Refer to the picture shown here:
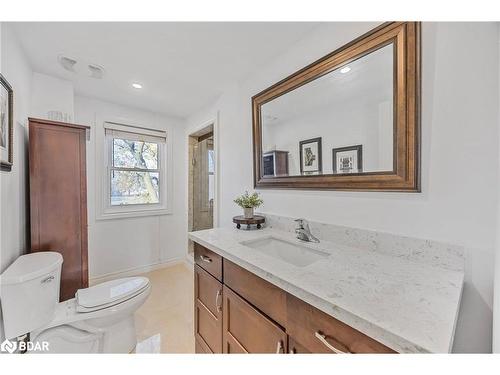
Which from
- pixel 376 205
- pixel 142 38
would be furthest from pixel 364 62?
pixel 142 38

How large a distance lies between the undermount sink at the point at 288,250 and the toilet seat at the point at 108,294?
95 cm

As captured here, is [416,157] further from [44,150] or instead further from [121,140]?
[121,140]

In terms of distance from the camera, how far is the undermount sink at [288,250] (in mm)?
1163

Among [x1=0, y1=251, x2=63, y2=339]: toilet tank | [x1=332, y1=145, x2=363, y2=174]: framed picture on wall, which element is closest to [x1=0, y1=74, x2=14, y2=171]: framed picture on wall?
[x1=0, y1=251, x2=63, y2=339]: toilet tank

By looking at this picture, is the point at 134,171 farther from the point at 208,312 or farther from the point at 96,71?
the point at 208,312

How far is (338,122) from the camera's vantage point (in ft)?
3.91

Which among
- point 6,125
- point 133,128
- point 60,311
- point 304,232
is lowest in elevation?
point 60,311

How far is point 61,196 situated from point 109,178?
3.12ft

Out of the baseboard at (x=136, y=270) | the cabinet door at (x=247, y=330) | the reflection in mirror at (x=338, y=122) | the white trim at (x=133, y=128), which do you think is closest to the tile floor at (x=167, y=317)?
the baseboard at (x=136, y=270)

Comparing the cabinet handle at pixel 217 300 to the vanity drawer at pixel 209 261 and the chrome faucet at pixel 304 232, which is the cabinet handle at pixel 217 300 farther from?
the chrome faucet at pixel 304 232

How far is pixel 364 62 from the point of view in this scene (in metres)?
1.07

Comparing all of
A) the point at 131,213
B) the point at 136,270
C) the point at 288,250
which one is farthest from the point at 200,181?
the point at 288,250

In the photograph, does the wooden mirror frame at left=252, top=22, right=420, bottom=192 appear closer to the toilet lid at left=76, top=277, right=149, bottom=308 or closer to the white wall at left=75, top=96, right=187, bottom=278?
the toilet lid at left=76, top=277, right=149, bottom=308
